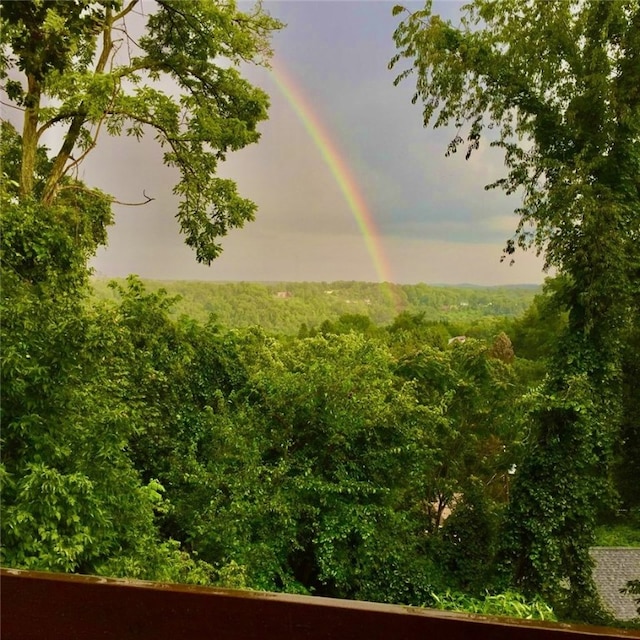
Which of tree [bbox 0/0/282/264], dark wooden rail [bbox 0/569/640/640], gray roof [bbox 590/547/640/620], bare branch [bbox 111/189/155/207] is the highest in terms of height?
tree [bbox 0/0/282/264]

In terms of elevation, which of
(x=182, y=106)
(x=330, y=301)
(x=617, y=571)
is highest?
(x=182, y=106)

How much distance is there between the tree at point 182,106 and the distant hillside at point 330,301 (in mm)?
973

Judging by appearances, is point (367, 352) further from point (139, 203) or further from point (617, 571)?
point (617, 571)

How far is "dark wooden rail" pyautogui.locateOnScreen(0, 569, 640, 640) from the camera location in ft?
1.11

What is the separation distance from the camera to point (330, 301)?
686cm

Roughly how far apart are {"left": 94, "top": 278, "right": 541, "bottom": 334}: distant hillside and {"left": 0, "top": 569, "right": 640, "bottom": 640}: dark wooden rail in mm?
4689

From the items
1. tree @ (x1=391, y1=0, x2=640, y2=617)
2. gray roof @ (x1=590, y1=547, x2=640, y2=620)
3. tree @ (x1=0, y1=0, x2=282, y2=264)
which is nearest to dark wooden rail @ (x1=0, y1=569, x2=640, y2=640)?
tree @ (x1=391, y1=0, x2=640, y2=617)

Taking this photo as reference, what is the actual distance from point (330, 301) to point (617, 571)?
4807mm

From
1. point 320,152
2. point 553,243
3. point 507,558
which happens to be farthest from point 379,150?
point 507,558

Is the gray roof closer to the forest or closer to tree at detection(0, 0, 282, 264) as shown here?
the forest

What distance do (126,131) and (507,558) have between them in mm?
4805

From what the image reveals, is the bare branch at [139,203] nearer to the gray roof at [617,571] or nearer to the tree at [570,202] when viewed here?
the tree at [570,202]

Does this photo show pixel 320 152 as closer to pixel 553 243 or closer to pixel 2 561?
pixel 553 243

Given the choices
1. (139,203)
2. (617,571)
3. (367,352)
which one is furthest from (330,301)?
(617,571)
